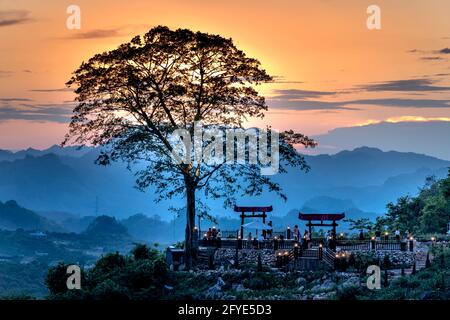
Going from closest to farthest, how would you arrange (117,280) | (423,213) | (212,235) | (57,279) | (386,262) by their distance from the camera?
(386,262) → (117,280) → (57,279) → (212,235) → (423,213)

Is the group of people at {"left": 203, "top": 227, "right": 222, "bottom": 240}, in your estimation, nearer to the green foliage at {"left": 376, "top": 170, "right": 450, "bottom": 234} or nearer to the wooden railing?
the wooden railing

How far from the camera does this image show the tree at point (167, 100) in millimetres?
43531

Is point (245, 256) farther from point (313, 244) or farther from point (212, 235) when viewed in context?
point (212, 235)

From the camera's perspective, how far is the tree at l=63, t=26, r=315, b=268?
43.5m

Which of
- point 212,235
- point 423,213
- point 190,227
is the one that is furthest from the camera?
point 423,213

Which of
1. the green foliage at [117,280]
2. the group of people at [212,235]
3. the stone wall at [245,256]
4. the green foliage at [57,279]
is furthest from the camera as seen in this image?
the group of people at [212,235]

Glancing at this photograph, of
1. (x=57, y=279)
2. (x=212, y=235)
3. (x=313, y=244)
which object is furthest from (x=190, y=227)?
(x=57, y=279)

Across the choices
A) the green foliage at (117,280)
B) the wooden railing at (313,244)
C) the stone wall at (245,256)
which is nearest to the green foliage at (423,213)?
the wooden railing at (313,244)

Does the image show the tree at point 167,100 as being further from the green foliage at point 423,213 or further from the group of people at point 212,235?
the green foliage at point 423,213

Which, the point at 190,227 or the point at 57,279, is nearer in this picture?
the point at 57,279

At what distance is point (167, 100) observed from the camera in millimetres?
44062

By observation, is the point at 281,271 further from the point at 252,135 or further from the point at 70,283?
the point at 70,283

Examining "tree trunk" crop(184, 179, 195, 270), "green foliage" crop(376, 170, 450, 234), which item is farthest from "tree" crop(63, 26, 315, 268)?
"green foliage" crop(376, 170, 450, 234)

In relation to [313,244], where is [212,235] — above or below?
above
